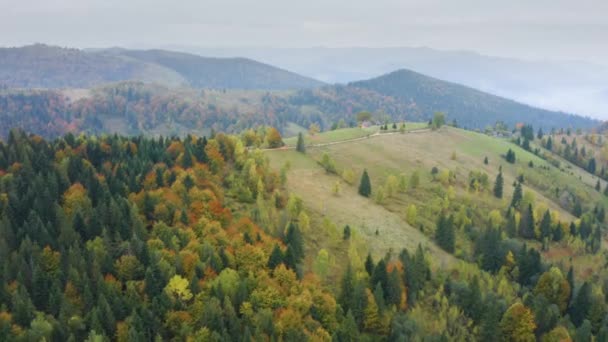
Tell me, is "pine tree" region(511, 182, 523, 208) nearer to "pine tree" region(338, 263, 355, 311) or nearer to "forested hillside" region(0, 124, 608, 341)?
"forested hillside" region(0, 124, 608, 341)

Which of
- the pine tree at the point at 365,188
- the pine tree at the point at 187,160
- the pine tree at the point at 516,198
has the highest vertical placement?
the pine tree at the point at 187,160

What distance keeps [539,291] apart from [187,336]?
8153 centimetres

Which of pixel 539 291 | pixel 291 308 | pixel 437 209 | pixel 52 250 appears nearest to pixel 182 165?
pixel 52 250

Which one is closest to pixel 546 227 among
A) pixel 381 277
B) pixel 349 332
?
pixel 381 277

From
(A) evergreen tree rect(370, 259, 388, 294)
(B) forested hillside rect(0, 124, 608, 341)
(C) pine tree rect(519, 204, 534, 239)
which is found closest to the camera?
(B) forested hillside rect(0, 124, 608, 341)

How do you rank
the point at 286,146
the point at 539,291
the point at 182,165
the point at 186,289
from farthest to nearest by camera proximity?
1. the point at 286,146
2. the point at 182,165
3. the point at 539,291
4. the point at 186,289

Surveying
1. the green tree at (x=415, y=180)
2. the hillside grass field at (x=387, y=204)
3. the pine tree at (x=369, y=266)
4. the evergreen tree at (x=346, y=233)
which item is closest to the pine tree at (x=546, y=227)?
the hillside grass field at (x=387, y=204)

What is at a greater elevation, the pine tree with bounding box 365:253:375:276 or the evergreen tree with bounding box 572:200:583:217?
the pine tree with bounding box 365:253:375:276

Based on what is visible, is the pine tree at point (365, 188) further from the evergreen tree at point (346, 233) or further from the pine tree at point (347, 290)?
the pine tree at point (347, 290)

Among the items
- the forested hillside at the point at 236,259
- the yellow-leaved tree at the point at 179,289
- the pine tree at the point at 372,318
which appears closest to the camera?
the forested hillside at the point at 236,259

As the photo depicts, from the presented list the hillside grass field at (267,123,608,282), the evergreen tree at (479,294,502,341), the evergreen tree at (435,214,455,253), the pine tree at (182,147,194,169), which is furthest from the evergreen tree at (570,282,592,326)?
the pine tree at (182,147,194,169)

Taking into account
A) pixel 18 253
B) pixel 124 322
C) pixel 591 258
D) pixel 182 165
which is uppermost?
pixel 182 165

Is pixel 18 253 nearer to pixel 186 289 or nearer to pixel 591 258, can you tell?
pixel 186 289

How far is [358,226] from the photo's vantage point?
131125 mm
